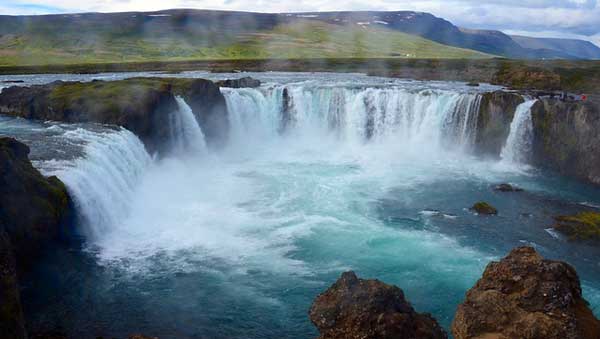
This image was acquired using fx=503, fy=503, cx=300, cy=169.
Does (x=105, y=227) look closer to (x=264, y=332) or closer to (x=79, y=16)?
(x=264, y=332)

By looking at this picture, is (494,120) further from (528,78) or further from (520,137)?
(528,78)

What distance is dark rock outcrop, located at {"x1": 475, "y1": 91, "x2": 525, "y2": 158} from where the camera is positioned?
108 feet

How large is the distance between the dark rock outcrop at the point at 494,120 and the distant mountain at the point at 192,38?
7399cm

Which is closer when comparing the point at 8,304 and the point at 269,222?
the point at 8,304

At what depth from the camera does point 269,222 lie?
2094 centimetres

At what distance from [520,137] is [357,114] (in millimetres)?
11869

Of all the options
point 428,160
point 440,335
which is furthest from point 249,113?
point 440,335

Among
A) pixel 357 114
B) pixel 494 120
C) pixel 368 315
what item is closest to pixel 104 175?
pixel 368 315

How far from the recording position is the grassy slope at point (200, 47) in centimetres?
9775

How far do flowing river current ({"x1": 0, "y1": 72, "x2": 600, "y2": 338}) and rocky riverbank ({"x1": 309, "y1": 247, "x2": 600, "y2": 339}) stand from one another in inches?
166

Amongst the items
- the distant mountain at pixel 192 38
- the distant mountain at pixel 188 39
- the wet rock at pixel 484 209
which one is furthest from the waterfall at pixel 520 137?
the distant mountain at pixel 192 38

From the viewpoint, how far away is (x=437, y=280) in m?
15.9

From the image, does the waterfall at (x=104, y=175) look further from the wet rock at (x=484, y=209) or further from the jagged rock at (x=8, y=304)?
the wet rock at (x=484, y=209)

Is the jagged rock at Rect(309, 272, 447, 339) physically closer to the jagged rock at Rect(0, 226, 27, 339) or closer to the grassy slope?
the jagged rock at Rect(0, 226, 27, 339)
